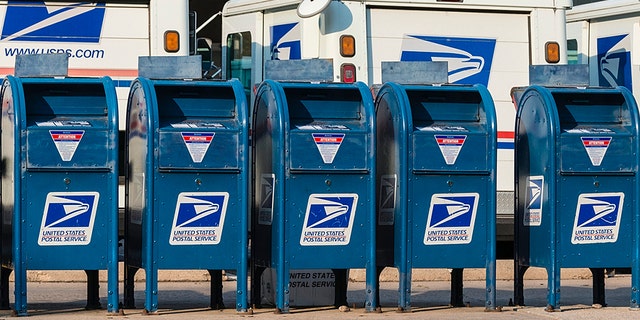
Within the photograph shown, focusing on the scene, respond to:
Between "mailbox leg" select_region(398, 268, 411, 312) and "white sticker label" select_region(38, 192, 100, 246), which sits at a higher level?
"white sticker label" select_region(38, 192, 100, 246)

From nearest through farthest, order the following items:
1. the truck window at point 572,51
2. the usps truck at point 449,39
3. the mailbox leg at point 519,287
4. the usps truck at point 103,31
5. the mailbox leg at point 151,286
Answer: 1. the mailbox leg at point 151,286
2. the mailbox leg at point 519,287
3. the usps truck at point 103,31
4. the usps truck at point 449,39
5. the truck window at point 572,51

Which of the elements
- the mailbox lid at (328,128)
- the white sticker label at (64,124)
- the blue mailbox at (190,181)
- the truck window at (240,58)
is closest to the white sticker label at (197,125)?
the blue mailbox at (190,181)

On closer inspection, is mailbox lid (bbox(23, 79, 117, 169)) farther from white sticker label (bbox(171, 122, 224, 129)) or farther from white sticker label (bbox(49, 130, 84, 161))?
white sticker label (bbox(171, 122, 224, 129))

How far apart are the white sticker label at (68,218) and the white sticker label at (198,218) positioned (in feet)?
1.85

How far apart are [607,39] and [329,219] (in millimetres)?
5625

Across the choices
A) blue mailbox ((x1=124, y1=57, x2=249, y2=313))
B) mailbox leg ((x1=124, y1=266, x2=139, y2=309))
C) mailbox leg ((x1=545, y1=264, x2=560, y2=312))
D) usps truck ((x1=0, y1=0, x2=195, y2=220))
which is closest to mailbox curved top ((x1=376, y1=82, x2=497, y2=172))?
mailbox leg ((x1=545, y1=264, x2=560, y2=312))

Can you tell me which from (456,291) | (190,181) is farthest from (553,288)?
(190,181)

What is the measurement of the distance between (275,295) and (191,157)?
127 centimetres

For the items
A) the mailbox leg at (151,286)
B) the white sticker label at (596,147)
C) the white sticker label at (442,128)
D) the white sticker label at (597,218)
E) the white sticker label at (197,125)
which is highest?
the white sticker label at (197,125)

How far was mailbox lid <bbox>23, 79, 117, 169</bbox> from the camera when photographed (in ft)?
30.0

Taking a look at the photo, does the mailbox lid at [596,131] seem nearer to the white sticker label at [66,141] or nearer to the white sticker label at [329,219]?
the white sticker label at [329,219]

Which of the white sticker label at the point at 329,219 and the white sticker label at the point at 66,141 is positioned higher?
the white sticker label at the point at 66,141

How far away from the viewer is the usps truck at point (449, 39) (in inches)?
474

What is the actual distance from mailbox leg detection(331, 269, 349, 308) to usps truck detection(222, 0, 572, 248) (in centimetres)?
253
